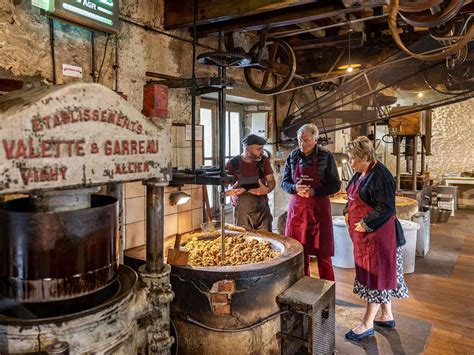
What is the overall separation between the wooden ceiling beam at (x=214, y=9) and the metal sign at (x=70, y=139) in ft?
4.95

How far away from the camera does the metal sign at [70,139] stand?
3.64 ft

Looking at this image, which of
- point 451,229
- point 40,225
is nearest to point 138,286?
point 40,225

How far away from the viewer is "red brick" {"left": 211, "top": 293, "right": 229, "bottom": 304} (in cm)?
229

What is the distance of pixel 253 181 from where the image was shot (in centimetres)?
370

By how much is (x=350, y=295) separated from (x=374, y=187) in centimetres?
150

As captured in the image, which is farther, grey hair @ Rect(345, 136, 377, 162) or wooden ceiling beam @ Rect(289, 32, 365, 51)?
wooden ceiling beam @ Rect(289, 32, 365, 51)

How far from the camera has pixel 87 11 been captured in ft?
7.45

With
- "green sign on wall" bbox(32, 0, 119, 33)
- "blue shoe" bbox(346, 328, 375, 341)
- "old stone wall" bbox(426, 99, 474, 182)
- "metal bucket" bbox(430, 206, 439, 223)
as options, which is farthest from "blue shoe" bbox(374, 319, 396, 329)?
"old stone wall" bbox(426, 99, 474, 182)

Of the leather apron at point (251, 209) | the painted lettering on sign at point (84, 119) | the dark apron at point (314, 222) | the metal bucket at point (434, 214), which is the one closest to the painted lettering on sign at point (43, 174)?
the painted lettering on sign at point (84, 119)

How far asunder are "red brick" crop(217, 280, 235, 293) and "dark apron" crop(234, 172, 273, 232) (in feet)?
4.57

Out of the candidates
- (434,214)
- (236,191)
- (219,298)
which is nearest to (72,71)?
(219,298)

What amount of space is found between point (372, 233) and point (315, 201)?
747 mm

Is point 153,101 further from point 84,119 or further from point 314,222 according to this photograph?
point 314,222

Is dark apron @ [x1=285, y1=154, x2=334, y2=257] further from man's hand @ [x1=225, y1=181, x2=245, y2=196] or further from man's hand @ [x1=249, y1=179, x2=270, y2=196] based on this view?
man's hand @ [x1=225, y1=181, x2=245, y2=196]
